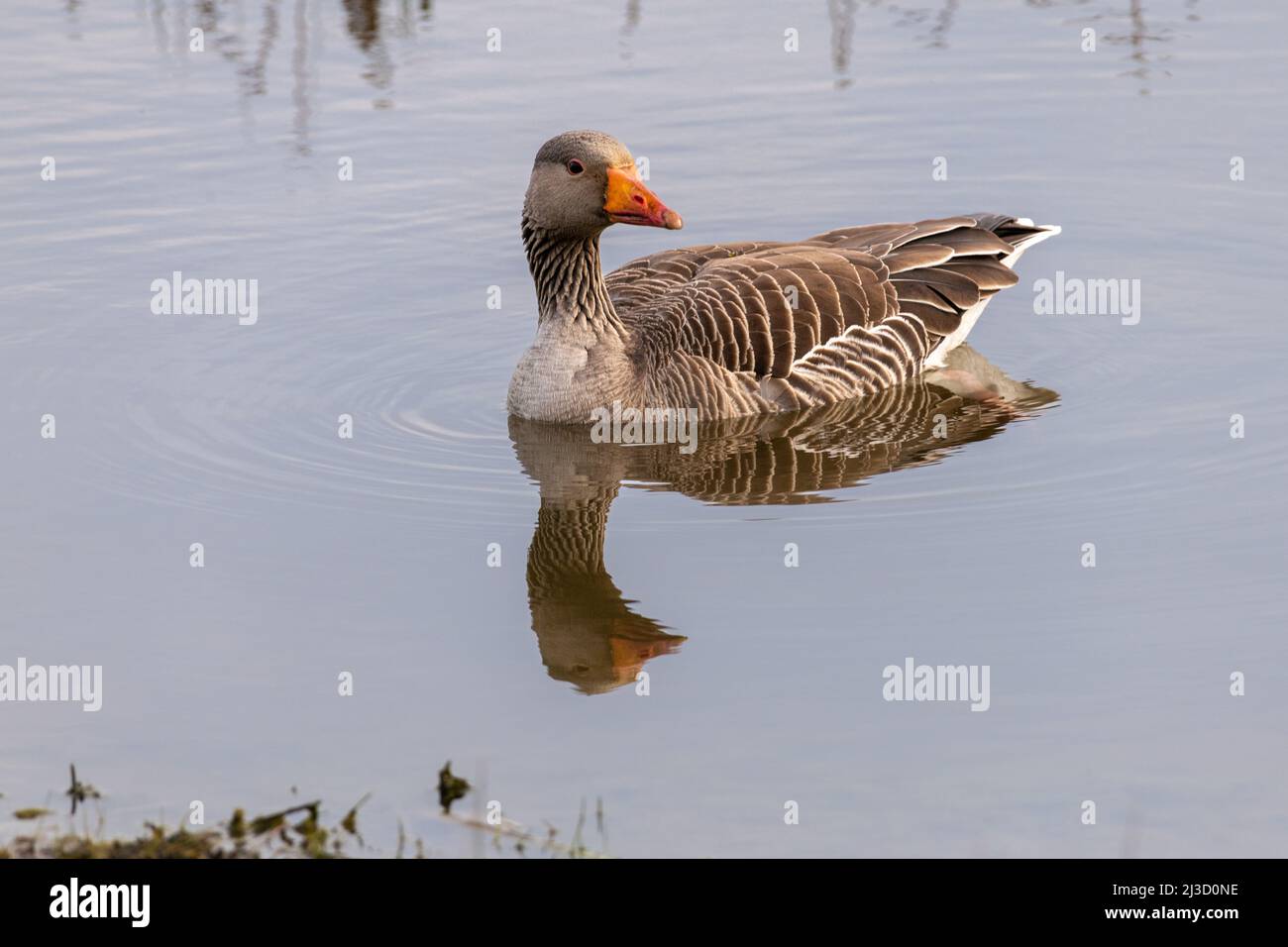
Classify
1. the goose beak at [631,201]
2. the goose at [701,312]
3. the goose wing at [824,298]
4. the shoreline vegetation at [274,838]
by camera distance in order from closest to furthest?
the shoreline vegetation at [274,838] → the goose beak at [631,201] → the goose at [701,312] → the goose wing at [824,298]

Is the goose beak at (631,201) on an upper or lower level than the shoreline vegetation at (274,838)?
upper

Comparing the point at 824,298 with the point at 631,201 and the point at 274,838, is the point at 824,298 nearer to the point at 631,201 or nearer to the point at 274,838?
the point at 631,201

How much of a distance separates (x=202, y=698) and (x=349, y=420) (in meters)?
4.31

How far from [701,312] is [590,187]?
1.40 m

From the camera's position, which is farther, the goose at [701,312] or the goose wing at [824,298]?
the goose wing at [824,298]

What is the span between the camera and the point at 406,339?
1499 centimetres

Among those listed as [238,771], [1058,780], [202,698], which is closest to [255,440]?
[202,698]

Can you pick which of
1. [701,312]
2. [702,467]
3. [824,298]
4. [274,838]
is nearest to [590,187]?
[701,312]

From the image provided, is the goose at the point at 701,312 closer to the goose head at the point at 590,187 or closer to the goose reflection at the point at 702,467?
the goose head at the point at 590,187

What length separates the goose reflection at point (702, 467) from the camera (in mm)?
10219

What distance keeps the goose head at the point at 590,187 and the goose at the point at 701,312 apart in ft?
0.03

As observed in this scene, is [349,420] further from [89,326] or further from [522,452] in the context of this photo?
[89,326]

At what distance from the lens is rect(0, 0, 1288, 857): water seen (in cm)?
867

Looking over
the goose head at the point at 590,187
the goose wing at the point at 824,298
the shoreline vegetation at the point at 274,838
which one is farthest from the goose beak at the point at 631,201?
the shoreline vegetation at the point at 274,838
